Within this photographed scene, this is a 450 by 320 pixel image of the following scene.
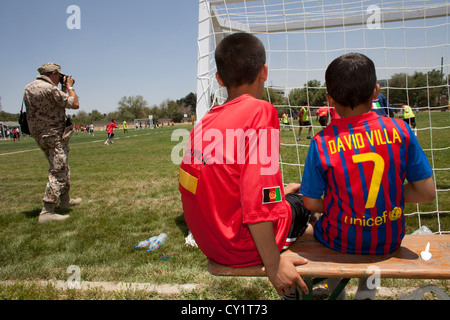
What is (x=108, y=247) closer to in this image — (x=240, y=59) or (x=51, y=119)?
(x=51, y=119)

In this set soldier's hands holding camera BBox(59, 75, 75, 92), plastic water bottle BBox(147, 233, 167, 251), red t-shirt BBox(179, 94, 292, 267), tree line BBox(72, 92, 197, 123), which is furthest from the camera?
tree line BBox(72, 92, 197, 123)

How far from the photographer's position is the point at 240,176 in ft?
4.37

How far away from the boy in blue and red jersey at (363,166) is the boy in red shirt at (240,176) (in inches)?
11.0

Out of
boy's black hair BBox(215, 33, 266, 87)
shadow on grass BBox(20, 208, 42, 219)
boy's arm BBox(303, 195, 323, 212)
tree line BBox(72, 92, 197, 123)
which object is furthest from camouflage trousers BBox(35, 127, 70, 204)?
tree line BBox(72, 92, 197, 123)

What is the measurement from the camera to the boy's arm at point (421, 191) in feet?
5.00

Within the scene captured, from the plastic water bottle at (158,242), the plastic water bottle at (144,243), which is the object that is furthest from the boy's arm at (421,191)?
the plastic water bottle at (144,243)

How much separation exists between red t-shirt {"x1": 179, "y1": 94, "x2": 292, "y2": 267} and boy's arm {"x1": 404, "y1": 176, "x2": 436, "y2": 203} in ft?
2.39

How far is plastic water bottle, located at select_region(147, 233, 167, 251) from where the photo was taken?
3.33 metres

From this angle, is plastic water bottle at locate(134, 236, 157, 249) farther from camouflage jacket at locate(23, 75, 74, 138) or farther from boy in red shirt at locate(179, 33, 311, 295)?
camouflage jacket at locate(23, 75, 74, 138)

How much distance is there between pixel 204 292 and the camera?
245 centimetres

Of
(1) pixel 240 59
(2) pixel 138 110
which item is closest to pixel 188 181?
(1) pixel 240 59

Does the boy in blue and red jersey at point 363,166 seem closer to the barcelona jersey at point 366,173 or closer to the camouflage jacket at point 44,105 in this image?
the barcelona jersey at point 366,173
